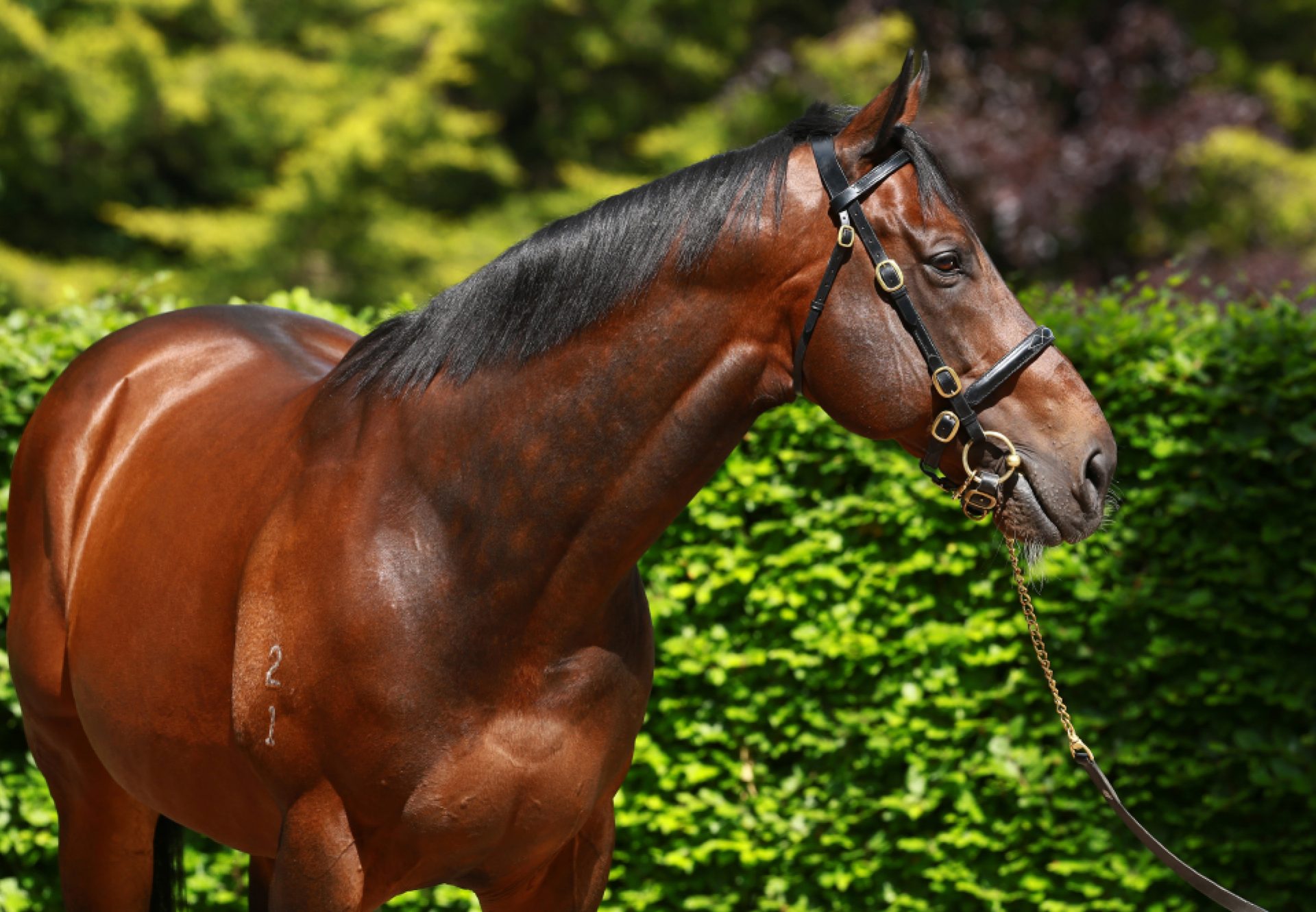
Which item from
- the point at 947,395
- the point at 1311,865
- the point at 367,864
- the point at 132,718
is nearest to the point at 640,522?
the point at 947,395

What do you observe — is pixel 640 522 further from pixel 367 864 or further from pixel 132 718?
→ pixel 132 718

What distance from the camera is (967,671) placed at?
13.3 ft

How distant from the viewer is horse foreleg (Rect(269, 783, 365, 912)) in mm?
2008

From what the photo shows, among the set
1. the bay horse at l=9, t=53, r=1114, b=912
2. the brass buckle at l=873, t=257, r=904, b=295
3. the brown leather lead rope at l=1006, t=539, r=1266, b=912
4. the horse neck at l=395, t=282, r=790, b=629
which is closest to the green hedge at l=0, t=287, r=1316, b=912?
the brown leather lead rope at l=1006, t=539, r=1266, b=912

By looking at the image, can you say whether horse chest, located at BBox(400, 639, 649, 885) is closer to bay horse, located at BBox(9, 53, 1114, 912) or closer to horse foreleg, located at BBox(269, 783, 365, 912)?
bay horse, located at BBox(9, 53, 1114, 912)

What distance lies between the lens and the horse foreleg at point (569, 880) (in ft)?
7.43

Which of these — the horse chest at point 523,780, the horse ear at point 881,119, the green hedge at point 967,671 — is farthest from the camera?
the green hedge at point 967,671

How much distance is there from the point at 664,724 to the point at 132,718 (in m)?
2.10

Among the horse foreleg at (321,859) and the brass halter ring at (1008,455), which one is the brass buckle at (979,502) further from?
the horse foreleg at (321,859)

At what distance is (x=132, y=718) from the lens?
7.74ft

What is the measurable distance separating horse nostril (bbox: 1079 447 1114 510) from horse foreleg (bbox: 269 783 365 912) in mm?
1341

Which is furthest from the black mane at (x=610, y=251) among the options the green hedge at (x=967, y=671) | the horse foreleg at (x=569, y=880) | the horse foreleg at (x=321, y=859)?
the green hedge at (x=967, y=671)

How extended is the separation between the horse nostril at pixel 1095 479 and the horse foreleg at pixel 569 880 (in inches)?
41.3

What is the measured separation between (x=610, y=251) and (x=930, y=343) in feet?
1.79
